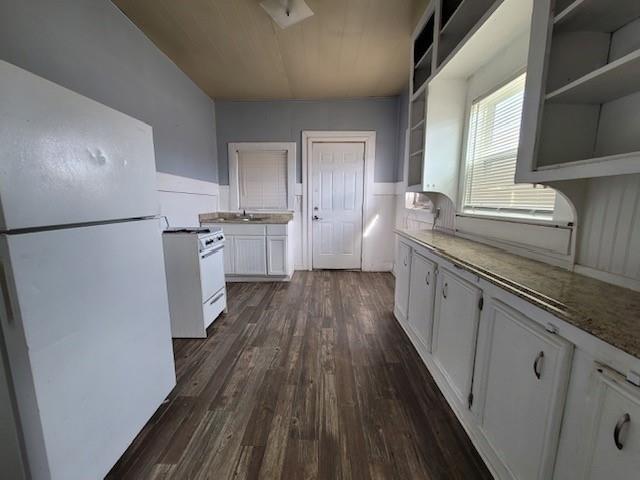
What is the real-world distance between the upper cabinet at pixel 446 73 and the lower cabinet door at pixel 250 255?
86.6 inches

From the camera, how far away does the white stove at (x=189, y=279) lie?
2.17 meters

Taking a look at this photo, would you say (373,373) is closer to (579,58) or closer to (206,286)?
(206,286)

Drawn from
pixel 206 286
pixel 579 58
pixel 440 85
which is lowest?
pixel 206 286

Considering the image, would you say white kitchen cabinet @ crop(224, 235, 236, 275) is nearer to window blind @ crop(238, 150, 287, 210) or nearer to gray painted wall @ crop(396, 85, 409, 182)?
window blind @ crop(238, 150, 287, 210)

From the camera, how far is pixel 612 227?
106cm

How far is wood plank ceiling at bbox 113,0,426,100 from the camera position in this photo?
6.79 ft

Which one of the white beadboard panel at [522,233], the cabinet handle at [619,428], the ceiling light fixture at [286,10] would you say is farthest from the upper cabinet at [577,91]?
the ceiling light fixture at [286,10]

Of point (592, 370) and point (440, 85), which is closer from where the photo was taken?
point (592, 370)

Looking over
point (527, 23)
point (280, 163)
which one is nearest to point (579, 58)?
point (527, 23)

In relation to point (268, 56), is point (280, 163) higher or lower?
lower

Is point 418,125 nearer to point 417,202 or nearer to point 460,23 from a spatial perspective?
point 460,23

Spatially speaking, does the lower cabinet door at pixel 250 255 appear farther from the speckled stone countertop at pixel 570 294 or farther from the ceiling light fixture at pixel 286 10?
the speckled stone countertop at pixel 570 294

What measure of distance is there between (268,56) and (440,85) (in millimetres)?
1819

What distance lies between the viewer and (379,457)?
4.05 feet
